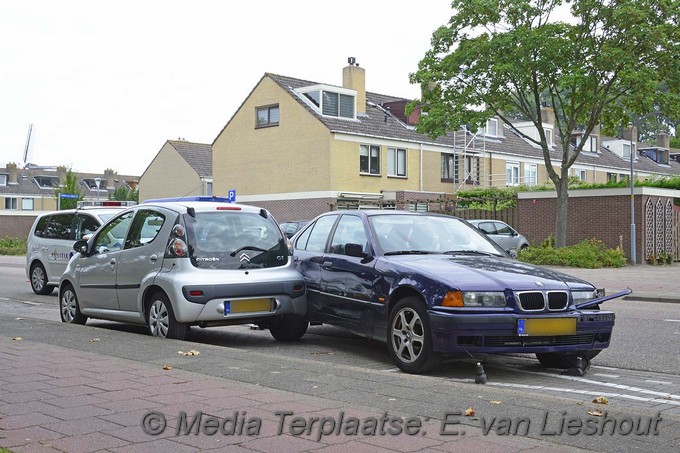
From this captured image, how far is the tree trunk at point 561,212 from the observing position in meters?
28.1

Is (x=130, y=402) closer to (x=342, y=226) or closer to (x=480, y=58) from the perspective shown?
(x=342, y=226)

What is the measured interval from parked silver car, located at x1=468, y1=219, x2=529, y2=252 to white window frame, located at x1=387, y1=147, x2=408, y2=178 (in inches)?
570

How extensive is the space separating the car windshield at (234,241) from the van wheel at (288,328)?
0.69 metres

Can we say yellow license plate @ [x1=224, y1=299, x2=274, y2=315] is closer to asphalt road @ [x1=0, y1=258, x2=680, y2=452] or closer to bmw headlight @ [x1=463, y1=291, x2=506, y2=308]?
asphalt road @ [x1=0, y1=258, x2=680, y2=452]

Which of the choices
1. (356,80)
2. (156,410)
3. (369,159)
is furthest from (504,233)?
(156,410)

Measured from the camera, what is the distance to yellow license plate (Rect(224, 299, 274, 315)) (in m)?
9.03

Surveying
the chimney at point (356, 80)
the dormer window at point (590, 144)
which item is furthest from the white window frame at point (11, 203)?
the dormer window at point (590, 144)

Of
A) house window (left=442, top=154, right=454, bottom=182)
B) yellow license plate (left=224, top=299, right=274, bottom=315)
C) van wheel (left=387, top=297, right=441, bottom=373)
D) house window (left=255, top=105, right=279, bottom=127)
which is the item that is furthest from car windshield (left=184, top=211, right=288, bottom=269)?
house window (left=442, top=154, right=454, bottom=182)

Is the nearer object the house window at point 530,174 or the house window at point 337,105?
the house window at point 337,105

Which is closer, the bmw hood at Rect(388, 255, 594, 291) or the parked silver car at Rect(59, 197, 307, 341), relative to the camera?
the bmw hood at Rect(388, 255, 594, 291)

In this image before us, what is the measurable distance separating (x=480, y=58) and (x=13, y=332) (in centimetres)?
2132

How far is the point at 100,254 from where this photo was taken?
10.6m

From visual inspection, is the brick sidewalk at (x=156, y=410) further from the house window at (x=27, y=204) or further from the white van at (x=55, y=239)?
the house window at (x=27, y=204)

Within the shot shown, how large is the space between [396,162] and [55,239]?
97.1ft
